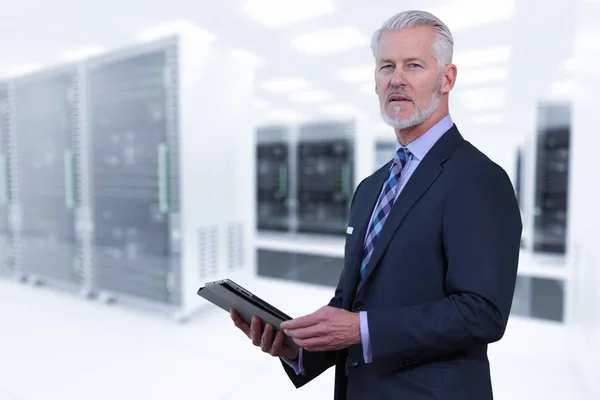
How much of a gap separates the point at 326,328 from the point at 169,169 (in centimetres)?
237

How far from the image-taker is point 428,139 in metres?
0.92

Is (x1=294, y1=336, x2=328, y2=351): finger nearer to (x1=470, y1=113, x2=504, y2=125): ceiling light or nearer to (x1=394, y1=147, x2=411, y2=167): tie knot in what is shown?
(x1=394, y1=147, x2=411, y2=167): tie knot

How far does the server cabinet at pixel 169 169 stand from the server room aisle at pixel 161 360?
28 cm

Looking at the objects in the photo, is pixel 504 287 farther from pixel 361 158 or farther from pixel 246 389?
pixel 361 158

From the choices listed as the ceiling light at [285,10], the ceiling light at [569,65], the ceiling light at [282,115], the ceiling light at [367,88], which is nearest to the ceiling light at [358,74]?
the ceiling light at [367,88]

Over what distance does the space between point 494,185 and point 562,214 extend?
206 inches


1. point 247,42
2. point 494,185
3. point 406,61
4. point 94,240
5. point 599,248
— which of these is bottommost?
point 94,240

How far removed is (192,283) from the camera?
2.94 metres

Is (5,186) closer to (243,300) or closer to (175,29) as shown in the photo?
(175,29)

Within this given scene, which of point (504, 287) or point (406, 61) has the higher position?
point (406, 61)

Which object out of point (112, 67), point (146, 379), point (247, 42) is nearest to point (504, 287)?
point (146, 379)

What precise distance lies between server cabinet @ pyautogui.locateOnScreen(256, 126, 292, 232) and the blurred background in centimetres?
165

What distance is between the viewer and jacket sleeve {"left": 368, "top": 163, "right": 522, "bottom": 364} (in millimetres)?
760

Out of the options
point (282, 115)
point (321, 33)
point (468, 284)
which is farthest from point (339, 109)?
point (468, 284)
